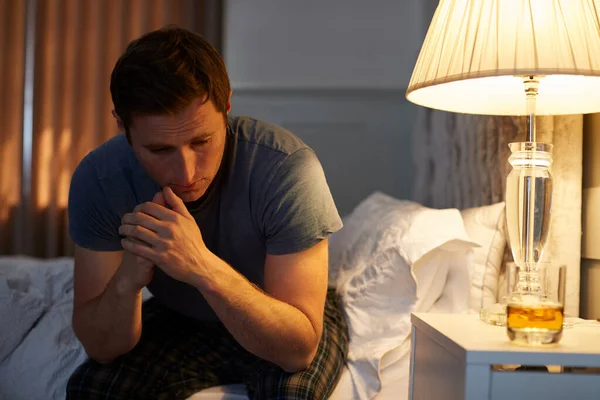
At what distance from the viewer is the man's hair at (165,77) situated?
45.4 inches

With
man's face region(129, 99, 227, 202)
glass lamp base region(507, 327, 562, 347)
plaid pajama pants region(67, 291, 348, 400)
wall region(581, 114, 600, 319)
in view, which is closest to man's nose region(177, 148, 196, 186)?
man's face region(129, 99, 227, 202)

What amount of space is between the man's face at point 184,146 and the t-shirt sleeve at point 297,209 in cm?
12

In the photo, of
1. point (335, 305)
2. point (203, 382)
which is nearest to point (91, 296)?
point (203, 382)

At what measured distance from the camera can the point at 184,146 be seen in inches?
46.5

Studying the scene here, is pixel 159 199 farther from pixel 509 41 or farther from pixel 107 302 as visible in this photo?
pixel 509 41

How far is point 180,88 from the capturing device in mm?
1156

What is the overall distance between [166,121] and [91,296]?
39cm

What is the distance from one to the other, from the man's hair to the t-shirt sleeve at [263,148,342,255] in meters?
0.17

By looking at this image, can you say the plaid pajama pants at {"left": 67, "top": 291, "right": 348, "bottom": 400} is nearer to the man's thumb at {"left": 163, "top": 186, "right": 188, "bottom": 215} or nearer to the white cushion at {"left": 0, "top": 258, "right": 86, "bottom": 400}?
the white cushion at {"left": 0, "top": 258, "right": 86, "bottom": 400}

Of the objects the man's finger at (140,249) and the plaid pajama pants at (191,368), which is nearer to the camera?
the man's finger at (140,249)

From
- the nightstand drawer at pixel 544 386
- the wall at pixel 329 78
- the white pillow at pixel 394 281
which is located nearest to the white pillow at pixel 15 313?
the white pillow at pixel 394 281

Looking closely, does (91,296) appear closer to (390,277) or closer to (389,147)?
(390,277)

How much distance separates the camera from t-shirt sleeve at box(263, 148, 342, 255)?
3.99 feet

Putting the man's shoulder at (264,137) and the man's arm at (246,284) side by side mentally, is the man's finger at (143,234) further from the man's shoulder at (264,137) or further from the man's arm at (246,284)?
the man's shoulder at (264,137)
